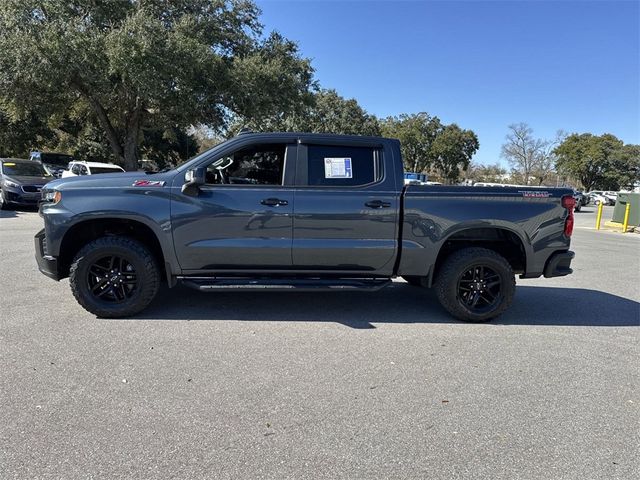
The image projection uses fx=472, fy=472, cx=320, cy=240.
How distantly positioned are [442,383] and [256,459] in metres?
1.71

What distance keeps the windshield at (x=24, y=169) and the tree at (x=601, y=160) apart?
6136cm

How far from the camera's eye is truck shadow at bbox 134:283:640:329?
207 inches

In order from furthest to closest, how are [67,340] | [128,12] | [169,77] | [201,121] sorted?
[201,121] → [128,12] → [169,77] → [67,340]

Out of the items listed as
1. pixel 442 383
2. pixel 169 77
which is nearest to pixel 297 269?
pixel 442 383

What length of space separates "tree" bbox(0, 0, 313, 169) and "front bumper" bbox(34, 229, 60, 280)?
594 inches

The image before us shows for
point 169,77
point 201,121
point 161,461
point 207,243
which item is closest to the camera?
point 161,461

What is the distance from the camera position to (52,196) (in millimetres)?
4891

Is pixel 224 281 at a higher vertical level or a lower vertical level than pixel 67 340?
higher

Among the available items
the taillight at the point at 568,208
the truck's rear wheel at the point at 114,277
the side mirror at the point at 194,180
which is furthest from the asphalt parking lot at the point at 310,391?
the side mirror at the point at 194,180

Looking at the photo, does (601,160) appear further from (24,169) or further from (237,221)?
(237,221)

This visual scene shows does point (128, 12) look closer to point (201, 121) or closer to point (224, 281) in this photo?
point (201, 121)

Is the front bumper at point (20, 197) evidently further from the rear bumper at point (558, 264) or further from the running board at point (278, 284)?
the rear bumper at point (558, 264)

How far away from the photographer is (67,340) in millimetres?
4340

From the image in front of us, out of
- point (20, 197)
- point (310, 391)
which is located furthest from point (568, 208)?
point (20, 197)
